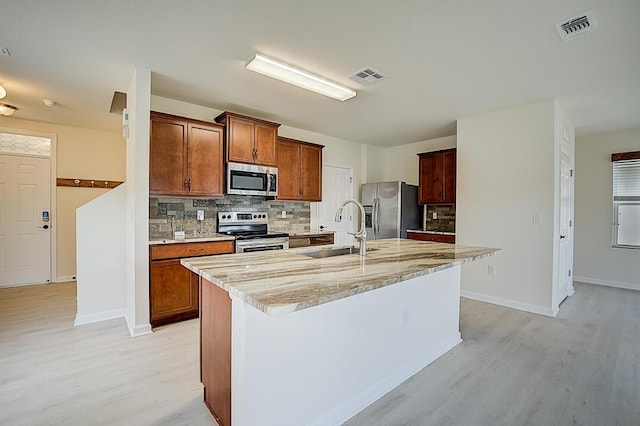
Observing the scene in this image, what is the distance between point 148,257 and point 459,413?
2.88m

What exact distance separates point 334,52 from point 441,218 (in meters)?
3.88

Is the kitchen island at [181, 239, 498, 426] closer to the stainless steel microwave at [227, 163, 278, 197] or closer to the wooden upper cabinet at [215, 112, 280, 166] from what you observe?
the stainless steel microwave at [227, 163, 278, 197]

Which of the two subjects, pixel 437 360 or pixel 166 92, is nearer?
pixel 437 360

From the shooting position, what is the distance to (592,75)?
113 inches

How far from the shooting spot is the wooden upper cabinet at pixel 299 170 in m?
Answer: 4.56

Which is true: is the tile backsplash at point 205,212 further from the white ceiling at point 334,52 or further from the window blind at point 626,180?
the window blind at point 626,180

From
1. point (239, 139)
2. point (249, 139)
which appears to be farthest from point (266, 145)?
point (239, 139)

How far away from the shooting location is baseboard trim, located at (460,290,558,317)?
355 centimetres

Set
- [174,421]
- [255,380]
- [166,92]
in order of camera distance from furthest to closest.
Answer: [166,92] < [174,421] < [255,380]

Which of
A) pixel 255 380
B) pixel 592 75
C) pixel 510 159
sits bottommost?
pixel 255 380

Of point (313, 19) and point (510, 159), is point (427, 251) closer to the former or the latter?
point (313, 19)

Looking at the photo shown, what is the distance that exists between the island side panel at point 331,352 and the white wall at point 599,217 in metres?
4.27

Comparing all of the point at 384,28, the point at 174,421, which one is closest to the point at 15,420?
the point at 174,421

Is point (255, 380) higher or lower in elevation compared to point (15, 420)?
higher
